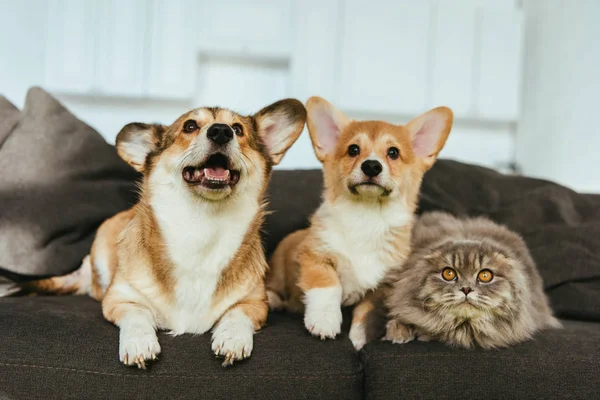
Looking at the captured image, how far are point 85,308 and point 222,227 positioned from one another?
20.6 inches

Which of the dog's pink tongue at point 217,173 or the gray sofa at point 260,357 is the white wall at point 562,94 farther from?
the dog's pink tongue at point 217,173

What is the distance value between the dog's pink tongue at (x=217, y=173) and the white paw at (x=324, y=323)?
1.55ft

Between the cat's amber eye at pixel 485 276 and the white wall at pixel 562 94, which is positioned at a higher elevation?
the white wall at pixel 562 94

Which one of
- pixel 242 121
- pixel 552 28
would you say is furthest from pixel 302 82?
pixel 242 121

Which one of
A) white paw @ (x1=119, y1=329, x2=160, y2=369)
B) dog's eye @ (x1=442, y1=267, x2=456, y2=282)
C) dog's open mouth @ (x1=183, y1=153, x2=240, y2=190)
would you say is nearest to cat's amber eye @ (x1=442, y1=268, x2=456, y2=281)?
dog's eye @ (x1=442, y1=267, x2=456, y2=282)

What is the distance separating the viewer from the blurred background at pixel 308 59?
11.3 feet

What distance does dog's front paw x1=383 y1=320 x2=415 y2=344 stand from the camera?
1.46 metres

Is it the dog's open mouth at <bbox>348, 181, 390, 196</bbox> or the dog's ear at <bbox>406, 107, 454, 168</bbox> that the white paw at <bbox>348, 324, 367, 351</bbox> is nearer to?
the dog's open mouth at <bbox>348, 181, 390, 196</bbox>

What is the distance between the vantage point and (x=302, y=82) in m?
3.53

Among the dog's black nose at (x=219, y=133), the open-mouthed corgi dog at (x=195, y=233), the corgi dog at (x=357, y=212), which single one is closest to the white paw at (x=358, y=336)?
the corgi dog at (x=357, y=212)

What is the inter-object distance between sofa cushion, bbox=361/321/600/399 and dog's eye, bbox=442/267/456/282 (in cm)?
19

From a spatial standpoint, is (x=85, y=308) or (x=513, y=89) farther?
(x=513, y=89)

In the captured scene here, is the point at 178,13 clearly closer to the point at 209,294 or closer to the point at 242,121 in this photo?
the point at 242,121

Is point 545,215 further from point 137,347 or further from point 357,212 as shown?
point 137,347
